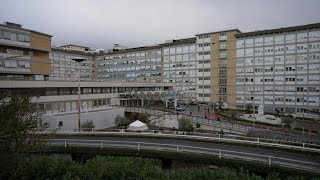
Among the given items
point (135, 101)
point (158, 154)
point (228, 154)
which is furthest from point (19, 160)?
point (135, 101)

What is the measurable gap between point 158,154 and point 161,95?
47.0m

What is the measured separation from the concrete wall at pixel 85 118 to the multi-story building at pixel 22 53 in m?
8.83

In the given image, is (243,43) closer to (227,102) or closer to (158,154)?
(227,102)

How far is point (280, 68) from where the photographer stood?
72.7 metres

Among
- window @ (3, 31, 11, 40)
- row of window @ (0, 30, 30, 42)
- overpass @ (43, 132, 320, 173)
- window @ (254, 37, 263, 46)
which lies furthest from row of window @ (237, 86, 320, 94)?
window @ (3, 31, 11, 40)

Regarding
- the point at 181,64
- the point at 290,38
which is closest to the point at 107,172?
the point at 290,38

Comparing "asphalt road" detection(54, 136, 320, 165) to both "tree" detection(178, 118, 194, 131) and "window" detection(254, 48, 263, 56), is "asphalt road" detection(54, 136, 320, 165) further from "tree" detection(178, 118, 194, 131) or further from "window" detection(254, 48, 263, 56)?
"window" detection(254, 48, 263, 56)

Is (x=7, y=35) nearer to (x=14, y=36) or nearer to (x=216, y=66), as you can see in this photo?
(x=14, y=36)

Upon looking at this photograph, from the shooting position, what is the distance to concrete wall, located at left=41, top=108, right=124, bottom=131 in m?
38.6

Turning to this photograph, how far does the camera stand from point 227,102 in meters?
81.6

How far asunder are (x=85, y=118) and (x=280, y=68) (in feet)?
184

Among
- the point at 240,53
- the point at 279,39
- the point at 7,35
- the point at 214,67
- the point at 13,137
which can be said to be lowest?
the point at 13,137

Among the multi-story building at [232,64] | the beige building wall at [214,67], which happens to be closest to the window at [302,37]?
the multi-story building at [232,64]

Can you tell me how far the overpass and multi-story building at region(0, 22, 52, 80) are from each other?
83.5 feet
